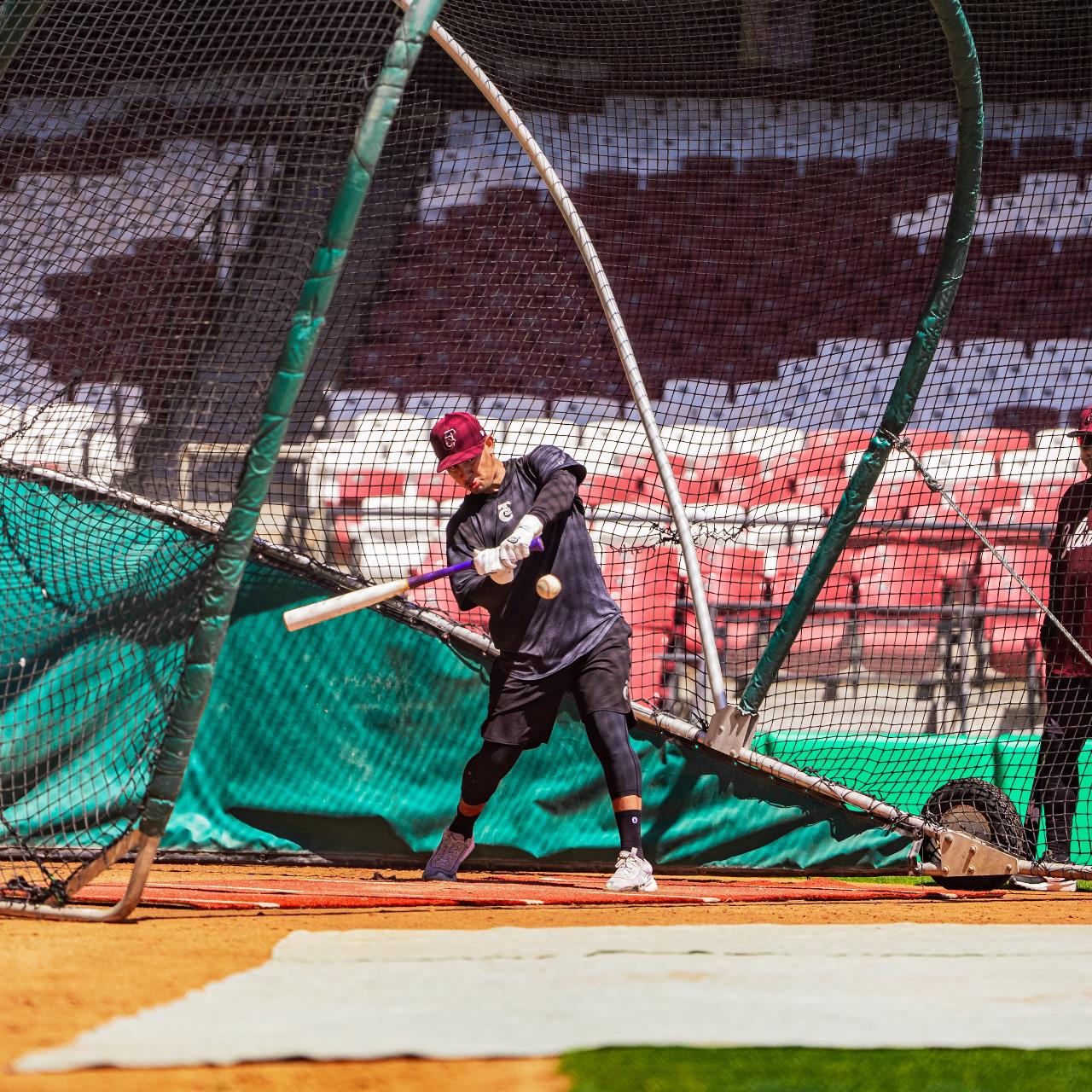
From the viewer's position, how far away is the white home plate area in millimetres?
2346

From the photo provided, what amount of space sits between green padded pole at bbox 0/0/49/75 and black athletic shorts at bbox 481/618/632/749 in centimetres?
309

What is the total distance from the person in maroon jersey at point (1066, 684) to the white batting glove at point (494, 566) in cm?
237

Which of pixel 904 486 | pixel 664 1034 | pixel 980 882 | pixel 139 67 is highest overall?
pixel 139 67

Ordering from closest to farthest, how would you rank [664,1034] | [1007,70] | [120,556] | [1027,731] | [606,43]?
[664,1034]
[120,556]
[1027,731]
[606,43]
[1007,70]

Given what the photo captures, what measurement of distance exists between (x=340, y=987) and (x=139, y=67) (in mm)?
5090

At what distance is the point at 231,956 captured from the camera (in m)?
3.13

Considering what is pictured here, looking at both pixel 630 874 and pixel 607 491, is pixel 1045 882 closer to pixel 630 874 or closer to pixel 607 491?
pixel 630 874

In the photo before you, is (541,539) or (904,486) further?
(904,486)

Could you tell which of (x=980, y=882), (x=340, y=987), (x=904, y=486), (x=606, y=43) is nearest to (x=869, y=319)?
(x=904, y=486)

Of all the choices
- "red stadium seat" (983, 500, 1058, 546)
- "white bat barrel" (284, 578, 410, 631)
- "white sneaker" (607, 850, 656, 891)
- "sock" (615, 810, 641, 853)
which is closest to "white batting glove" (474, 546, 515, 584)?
"white bat barrel" (284, 578, 410, 631)

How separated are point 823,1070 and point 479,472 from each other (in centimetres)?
294

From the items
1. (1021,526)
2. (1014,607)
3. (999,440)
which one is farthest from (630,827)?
(999,440)

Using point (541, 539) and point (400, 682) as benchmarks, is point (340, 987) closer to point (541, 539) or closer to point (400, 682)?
point (541, 539)

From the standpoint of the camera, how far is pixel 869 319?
8148 millimetres
